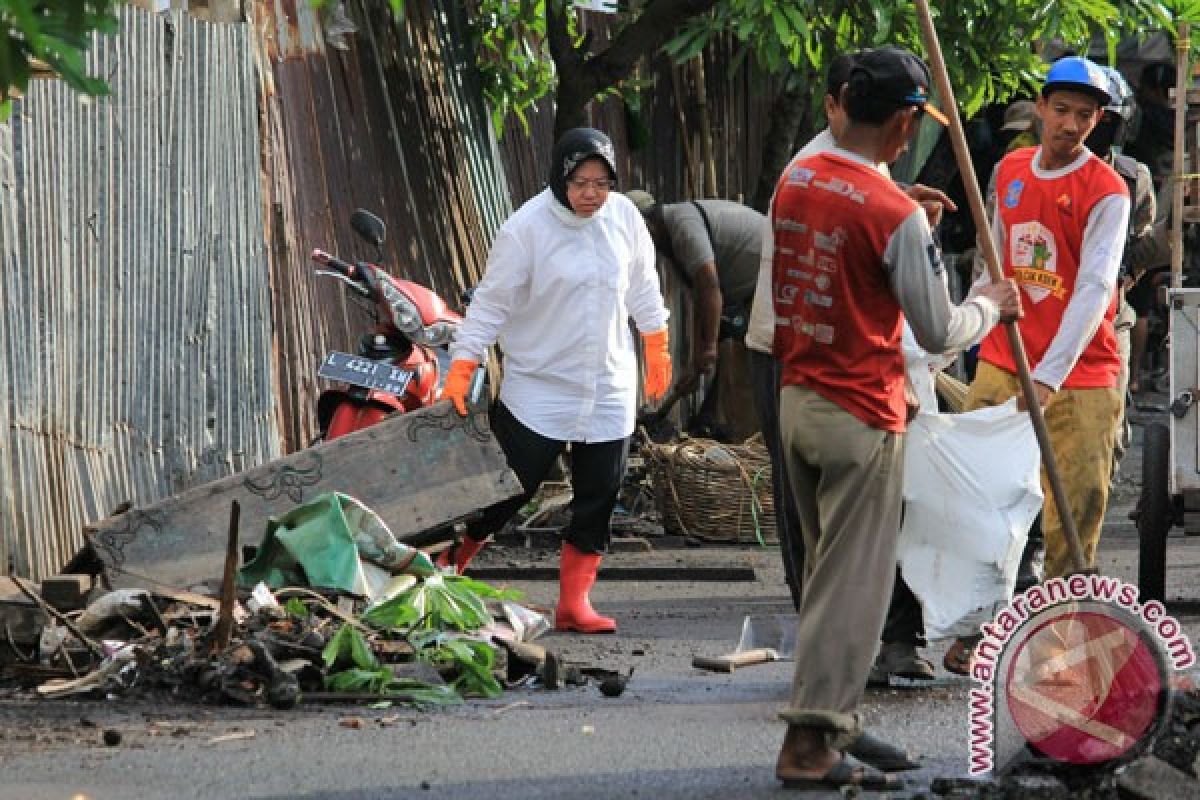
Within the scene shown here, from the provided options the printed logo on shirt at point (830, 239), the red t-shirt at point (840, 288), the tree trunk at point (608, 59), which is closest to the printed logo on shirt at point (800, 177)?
the red t-shirt at point (840, 288)

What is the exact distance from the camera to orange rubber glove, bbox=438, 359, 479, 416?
365 inches

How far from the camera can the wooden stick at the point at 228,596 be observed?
7.25m

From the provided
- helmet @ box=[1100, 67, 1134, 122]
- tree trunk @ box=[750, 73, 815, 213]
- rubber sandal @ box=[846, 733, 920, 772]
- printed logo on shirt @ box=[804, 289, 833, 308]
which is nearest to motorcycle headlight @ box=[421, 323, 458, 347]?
helmet @ box=[1100, 67, 1134, 122]

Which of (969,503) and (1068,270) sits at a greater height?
(1068,270)

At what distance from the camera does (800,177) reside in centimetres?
607

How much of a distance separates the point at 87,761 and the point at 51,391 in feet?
9.70

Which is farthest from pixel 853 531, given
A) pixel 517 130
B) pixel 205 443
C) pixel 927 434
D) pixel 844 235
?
pixel 517 130

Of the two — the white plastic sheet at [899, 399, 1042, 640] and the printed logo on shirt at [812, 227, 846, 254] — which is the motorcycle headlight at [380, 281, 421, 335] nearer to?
the white plastic sheet at [899, 399, 1042, 640]

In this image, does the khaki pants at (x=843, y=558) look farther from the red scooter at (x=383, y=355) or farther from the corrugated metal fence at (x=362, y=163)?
the corrugated metal fence at (x=362, y=163)

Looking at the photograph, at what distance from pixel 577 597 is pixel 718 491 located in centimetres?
303

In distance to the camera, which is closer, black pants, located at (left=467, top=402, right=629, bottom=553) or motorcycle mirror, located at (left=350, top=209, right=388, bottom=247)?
black pants, located at (left=467, top=402, right=629, bottom=553)

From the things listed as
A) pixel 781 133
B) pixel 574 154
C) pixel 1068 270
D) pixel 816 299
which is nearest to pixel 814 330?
pixel 816 299

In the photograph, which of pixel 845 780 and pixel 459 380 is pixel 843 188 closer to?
pixel 845 780

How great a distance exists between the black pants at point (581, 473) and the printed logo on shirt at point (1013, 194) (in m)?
2.09
